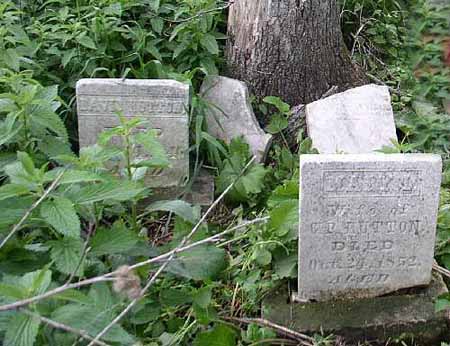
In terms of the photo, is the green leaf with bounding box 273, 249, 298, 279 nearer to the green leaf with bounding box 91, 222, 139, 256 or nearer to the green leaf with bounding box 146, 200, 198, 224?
the green leaf with bounding box 146, 200, 198, 224

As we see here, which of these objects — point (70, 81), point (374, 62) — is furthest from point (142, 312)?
point (374, 62)

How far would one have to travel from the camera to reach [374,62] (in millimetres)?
5035

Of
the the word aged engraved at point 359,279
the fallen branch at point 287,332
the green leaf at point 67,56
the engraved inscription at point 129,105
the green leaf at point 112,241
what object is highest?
the green leaf at point 67,56

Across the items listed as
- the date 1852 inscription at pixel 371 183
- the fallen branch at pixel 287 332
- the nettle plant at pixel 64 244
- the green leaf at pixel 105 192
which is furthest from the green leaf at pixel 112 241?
the date 1852 inscription at pixel 371 183

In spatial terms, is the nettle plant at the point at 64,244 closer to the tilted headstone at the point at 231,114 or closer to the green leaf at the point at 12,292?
the green leaf at the point at 12,292

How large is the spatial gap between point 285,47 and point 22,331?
2.75 m

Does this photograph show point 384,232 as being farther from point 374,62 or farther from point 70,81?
point 374,62

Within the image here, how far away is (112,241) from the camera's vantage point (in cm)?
253

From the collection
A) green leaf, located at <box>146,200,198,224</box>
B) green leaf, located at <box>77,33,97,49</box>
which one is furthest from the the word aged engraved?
green leaf, located at <box>77,33,97,49</box>

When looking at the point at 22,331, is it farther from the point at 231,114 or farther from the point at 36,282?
the point at 231,114

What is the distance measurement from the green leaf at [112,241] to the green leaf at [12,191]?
0.30 meters

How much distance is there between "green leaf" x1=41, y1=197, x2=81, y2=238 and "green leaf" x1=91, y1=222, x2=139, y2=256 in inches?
6.4

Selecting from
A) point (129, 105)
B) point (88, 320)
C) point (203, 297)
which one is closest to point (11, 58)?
point (129, 105)

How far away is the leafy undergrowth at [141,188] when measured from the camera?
2.12 m
